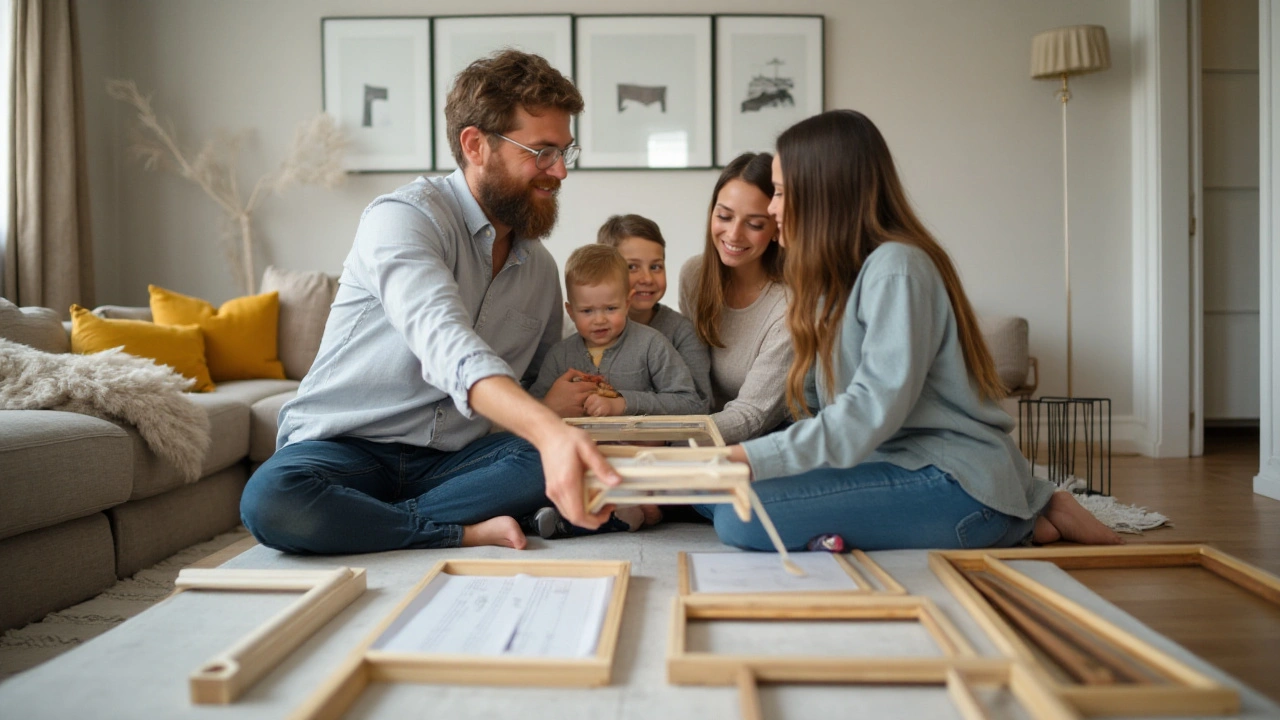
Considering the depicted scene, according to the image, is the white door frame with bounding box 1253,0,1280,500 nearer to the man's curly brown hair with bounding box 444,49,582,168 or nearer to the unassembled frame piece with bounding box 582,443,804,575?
the man's curly brown hair with bounding box 444,49,582,168

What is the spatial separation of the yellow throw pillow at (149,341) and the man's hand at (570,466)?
7.74 ft

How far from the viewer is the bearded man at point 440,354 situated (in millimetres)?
1632

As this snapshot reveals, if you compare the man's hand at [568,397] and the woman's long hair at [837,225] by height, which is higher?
the woman's long hair at [837,225]

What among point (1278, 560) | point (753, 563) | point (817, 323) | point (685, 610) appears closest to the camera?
point (685, 610)

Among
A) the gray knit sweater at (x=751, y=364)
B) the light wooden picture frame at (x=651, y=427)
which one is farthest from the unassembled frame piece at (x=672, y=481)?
the gray knit sweater at (x=751, y=364)

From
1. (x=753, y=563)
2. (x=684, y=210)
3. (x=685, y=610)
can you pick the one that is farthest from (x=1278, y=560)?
(x=684, y=210)

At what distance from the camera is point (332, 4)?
4496 mm

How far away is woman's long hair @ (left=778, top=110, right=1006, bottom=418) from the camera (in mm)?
1595

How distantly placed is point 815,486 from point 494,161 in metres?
1.05

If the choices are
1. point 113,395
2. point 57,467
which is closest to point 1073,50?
point 113,395

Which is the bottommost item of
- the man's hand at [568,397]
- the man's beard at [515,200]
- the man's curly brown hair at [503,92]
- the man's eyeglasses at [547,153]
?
the man's hand at [568,397]

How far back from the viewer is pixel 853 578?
1401 millimetres

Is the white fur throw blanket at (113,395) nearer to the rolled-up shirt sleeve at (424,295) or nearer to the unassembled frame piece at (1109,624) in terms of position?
the rolled-up shirt sleeve at (424,295)

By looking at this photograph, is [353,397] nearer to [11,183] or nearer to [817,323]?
[817,323]
